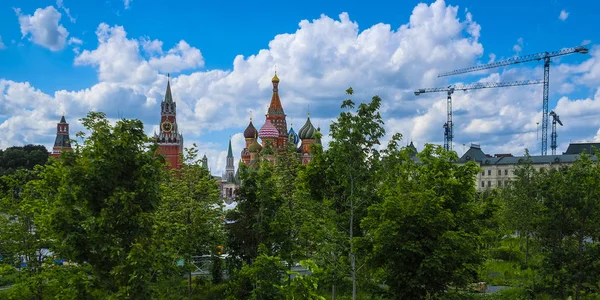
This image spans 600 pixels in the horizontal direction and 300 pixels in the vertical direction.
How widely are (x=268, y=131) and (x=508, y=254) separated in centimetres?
6368

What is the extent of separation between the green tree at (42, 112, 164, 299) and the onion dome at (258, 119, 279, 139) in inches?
3323

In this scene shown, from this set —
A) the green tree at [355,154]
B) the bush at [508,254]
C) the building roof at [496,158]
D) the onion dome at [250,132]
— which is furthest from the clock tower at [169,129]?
the green tree at [355,154]

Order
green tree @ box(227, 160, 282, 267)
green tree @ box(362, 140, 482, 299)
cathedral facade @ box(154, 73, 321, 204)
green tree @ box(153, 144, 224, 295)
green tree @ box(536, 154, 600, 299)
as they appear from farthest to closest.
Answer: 1. cathedral facade @ box(154, 73, 321, 204)
2. green tree @ box(227, 160, 282, 267)
3. green tree @ box(153, 144, 224, 295)
4. green tree @ box(536, 154, 600, 299)
5. green tree @ box(362, 140, 482, 299)

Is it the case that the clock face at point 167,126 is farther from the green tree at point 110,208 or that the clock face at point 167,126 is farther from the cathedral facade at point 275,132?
the green tree at point 110,208

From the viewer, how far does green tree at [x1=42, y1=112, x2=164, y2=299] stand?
1135cm

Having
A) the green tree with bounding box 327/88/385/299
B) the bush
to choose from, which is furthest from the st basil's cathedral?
the green tree with bounding box 327/88/385/299

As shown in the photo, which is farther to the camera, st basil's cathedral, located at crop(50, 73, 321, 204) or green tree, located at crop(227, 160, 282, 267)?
st basil's cathedral, located at crop(50, 73, 321, 204)

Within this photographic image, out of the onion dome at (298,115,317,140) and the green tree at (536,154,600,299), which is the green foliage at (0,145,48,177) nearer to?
the onion dome at (298,115,317,140)

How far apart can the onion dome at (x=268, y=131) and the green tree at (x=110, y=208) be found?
84401mm

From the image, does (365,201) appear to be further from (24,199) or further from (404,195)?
(24,199)

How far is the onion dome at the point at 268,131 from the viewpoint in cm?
9688

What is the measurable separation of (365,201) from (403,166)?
6.36ft

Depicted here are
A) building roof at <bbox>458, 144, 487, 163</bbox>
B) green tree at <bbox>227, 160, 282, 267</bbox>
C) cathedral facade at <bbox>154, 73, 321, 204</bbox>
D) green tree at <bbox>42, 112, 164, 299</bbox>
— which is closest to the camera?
green tree at <bbox>42, 112, 164, 299</bbox>

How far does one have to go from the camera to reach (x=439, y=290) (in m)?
16.1
